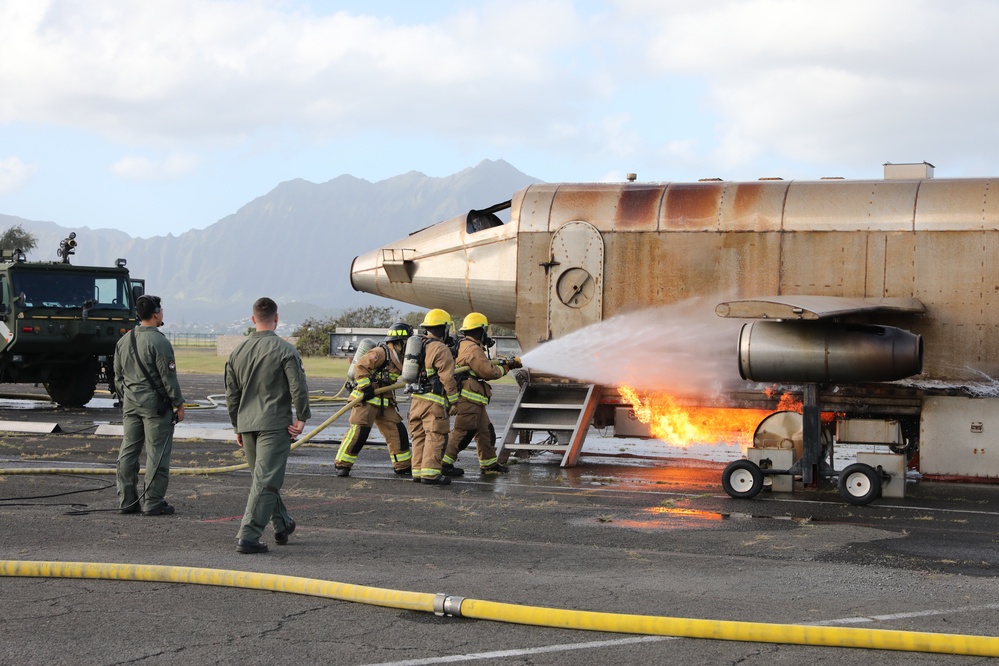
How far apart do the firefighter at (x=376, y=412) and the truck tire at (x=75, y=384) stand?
10782 mm

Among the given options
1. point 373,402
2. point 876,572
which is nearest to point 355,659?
point 876,572

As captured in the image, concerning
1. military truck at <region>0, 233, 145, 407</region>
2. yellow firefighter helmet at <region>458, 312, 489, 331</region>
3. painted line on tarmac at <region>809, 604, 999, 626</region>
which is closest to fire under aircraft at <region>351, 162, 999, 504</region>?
yellow firefighter helmet at <region>458, 312, 489, 331</region>

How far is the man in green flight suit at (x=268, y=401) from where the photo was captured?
7.67 meters

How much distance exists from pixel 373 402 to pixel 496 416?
9.49 metres

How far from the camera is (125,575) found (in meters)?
6.57

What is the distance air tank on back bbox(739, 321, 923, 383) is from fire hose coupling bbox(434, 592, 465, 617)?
6.23 m

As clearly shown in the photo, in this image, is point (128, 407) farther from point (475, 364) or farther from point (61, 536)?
point (475, 364)

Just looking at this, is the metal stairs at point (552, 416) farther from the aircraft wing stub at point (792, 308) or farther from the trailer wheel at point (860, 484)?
the trailer wheel at point (860, 484)

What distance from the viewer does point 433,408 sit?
11578 mm

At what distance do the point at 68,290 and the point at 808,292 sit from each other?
14.2m

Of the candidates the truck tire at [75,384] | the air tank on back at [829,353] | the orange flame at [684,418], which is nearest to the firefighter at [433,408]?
the orange flame at [684,418]

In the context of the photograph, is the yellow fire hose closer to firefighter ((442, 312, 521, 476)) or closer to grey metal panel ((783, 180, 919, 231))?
firefighter ((442, 312, 521, 476))

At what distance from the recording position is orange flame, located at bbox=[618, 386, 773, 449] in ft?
42.2

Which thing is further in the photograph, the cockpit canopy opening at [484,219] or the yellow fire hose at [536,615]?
the cockpit canopy opening at [484,219]
